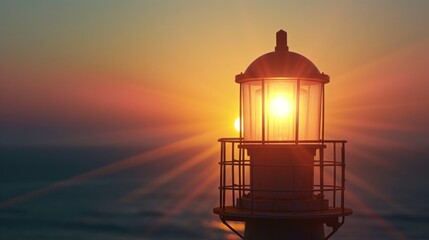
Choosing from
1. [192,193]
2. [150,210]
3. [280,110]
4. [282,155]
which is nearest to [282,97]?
[280,110]

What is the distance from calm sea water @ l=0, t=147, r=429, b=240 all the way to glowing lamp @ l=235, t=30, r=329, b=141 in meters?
35.8

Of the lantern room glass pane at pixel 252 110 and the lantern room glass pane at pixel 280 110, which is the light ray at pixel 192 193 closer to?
the lantern room glass pane at pixel 252 110

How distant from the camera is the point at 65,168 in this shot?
111188 millimetres

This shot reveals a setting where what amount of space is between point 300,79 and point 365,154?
4840 inches

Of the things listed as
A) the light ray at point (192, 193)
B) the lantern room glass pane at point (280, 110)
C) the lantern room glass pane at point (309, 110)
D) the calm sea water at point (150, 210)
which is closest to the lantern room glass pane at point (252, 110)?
the lantern room glass pane at point (280, 110)

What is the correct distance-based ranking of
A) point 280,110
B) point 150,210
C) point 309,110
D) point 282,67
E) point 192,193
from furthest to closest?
point 192,193 < point 150,210 < point 309,110 < point 282,67 < point 280,110

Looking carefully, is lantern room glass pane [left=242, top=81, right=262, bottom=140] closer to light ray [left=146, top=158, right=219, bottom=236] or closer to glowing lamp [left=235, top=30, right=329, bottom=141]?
glowing lamp [left=235, top=30, right=329, bottom=141]

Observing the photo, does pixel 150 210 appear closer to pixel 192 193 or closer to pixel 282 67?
pixel 192 193

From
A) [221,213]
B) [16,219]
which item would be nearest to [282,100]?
[221,213]

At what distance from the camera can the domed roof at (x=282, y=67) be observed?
287 inches

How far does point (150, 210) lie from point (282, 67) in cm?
4998

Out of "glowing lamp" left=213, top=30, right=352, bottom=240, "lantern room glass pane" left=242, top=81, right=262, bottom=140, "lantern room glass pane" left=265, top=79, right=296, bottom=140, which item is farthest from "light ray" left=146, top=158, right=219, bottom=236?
"lantern room glass pane" left=265, top=79, right=296, bottom=140

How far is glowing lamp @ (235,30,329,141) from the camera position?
7.22 meters

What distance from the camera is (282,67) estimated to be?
7.29m
